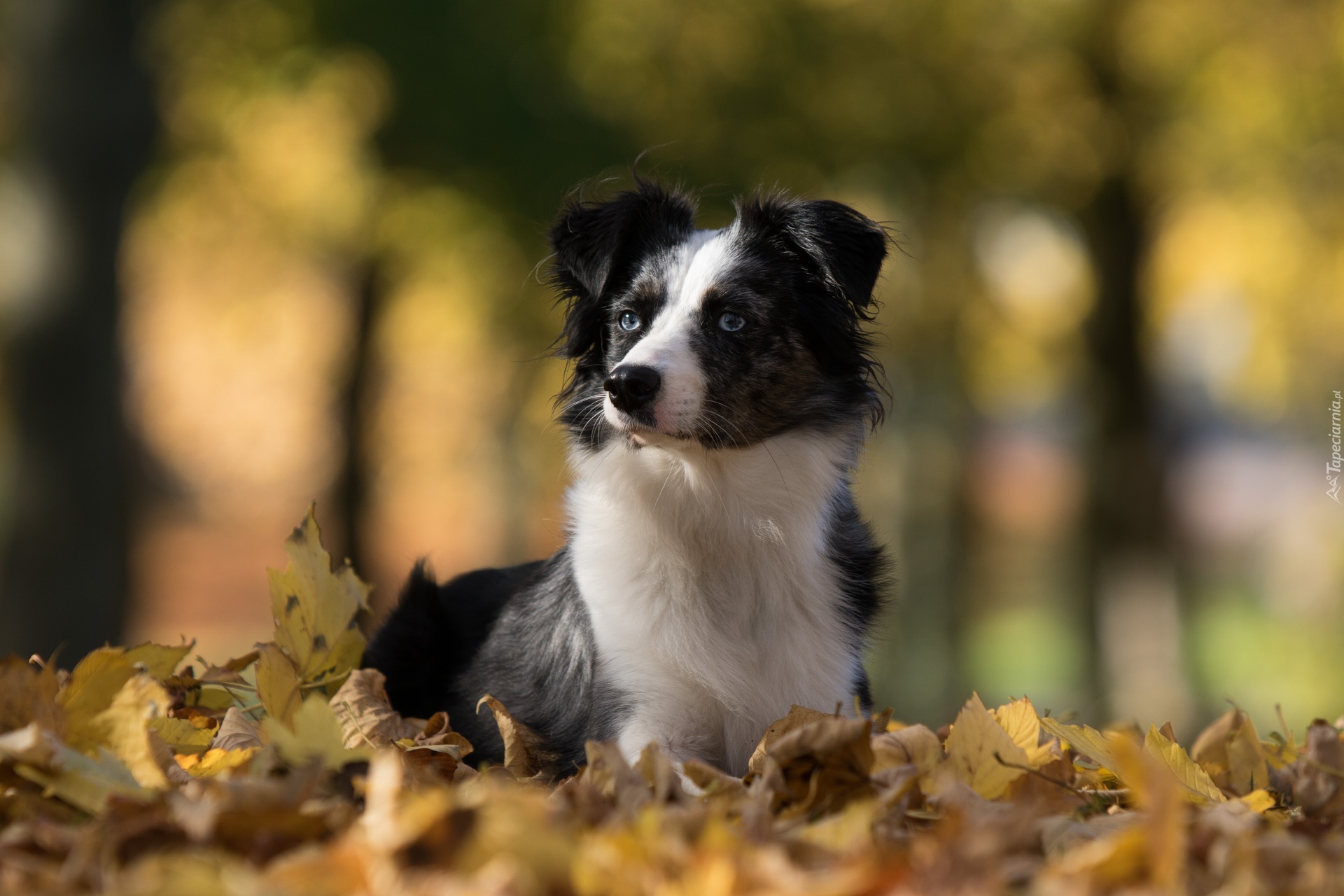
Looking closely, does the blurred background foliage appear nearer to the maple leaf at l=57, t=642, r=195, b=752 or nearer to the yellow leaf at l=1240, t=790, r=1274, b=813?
the yellow leaf at l=1240, t=790, r=1274, b=813

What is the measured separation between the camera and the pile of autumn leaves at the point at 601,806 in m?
1.65

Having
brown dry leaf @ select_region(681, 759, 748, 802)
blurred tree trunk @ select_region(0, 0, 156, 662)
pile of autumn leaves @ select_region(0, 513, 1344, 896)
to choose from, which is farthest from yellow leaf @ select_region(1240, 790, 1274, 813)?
blurred tree trunk @ select_region(0, 0, 156, 662)

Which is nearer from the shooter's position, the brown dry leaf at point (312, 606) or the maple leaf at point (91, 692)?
the maple leaf at point (91, 692)

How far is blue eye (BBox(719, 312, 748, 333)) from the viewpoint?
3.71m

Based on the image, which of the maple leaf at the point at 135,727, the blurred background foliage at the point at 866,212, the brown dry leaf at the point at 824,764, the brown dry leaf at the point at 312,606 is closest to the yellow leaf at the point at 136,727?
the maple leaf at the point at 135,727

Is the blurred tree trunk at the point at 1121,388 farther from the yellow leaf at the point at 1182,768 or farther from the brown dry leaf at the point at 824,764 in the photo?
the brown dry leaf at the point at 824,764

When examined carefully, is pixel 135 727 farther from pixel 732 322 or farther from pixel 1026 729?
pixel 732 322

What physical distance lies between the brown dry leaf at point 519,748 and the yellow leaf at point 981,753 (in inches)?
43.4

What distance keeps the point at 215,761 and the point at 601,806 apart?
2.96 ft

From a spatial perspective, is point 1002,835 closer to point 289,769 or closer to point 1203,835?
point 1203,835

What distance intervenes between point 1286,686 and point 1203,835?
537 inches

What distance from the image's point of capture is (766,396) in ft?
12.3

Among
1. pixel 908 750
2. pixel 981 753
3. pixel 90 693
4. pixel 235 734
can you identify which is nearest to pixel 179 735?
pixel 235 734

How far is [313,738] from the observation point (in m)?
2.15
